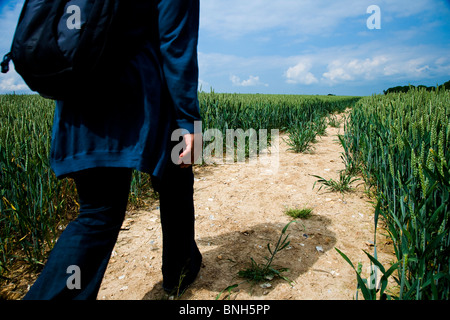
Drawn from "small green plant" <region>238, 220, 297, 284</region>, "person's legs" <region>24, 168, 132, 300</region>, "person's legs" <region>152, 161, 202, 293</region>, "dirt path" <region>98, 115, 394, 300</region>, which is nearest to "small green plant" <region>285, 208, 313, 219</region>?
"dirt path" <region>98, 115, 394, 300</region>

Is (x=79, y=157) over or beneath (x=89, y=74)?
beneath

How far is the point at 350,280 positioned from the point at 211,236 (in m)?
1.16

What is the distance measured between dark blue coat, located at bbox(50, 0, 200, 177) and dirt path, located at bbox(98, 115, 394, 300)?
41.2 inches

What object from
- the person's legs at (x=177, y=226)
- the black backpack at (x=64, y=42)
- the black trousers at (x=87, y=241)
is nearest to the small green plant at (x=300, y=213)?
the person's legs at (x=177, y=226)

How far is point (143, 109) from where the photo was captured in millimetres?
1120

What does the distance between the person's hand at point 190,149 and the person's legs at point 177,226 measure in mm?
98

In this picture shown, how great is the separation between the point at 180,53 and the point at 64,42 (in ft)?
1.42

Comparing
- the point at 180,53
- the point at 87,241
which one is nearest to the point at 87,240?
the point at 87,241

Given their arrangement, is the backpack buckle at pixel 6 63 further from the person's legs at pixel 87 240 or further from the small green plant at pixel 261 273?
the small green plant at pixel 261 273

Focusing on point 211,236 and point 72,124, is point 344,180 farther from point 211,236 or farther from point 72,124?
point 72,124

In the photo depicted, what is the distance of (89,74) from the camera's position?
922 millimetres

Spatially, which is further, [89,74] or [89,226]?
[89,226]

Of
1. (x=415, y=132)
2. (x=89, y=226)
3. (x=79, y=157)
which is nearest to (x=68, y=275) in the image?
(x=89, y=226)

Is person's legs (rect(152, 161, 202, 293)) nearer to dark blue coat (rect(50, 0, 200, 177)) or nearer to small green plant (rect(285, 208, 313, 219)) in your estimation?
dark blue coat (rect(50, 0, 200, 177))
